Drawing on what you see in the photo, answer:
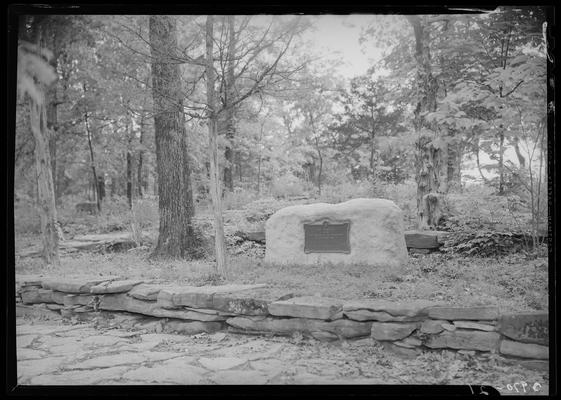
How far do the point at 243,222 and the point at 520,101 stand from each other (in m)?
5.03

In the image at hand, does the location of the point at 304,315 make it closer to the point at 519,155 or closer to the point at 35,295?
the point at 35,295

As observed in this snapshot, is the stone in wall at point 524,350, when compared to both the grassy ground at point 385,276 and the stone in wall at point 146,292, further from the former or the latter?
the stone in wall at point 146,292

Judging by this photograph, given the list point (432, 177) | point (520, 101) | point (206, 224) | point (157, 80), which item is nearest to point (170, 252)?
point (206, 224)

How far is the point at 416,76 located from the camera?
730cm

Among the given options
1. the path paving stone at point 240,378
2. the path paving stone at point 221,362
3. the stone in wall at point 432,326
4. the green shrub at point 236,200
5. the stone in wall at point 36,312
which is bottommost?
the path paving stone at point 240,378

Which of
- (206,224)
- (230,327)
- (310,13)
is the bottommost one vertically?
(230,327)

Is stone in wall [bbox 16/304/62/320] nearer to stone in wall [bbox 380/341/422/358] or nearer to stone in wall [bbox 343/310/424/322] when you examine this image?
stone in wall [bbox 343/310/424/322]

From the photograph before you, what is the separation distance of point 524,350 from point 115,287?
13.4 ft

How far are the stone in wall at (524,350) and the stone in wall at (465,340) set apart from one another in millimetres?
68

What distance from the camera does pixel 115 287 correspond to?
14.9ft

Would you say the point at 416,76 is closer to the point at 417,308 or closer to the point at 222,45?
the point at 222,45

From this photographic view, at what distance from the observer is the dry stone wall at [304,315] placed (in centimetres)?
323

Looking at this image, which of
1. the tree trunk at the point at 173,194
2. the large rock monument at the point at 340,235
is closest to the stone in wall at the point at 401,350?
the large rock monument at the point at 340,235

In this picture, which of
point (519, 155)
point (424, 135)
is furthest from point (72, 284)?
point (519, 155)
